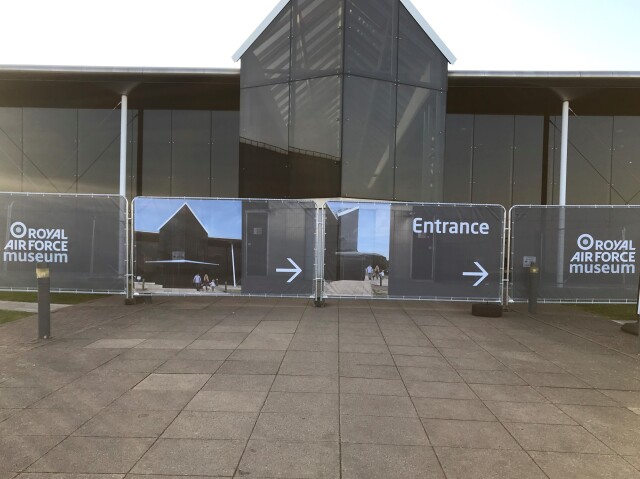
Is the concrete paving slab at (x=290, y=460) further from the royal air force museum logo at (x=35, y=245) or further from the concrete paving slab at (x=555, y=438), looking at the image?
the royal air force museum logo at (x=35, y=245)

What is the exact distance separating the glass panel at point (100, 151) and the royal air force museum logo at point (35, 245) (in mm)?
9568

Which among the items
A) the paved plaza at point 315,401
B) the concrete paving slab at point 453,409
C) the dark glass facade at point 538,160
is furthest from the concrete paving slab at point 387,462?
the dark glass facade at point 538,160

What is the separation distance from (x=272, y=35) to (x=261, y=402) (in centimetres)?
1250

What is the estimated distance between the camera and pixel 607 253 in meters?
9.57

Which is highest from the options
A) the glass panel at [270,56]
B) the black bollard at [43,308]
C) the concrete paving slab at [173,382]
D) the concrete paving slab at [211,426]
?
the glass panel at [270,56]

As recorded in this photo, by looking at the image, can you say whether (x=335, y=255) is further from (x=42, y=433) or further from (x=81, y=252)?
(x=42, y=433)

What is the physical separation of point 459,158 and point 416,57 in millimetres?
6059

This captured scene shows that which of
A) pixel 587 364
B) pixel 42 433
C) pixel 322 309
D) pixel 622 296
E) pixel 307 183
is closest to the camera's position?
pixel 42 433

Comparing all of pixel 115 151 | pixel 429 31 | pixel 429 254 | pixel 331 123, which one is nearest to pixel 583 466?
pixel 429 254

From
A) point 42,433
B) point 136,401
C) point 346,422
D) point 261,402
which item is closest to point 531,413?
point 346,422

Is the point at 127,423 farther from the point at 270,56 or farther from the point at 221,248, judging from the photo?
the point at 270,56

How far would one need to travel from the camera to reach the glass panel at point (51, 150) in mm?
18906

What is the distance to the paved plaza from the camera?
11.5ft

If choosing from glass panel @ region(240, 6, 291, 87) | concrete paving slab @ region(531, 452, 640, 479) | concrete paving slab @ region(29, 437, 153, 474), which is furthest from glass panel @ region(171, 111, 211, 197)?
concrete paving slab @ region(531, 452, 640, 479)
